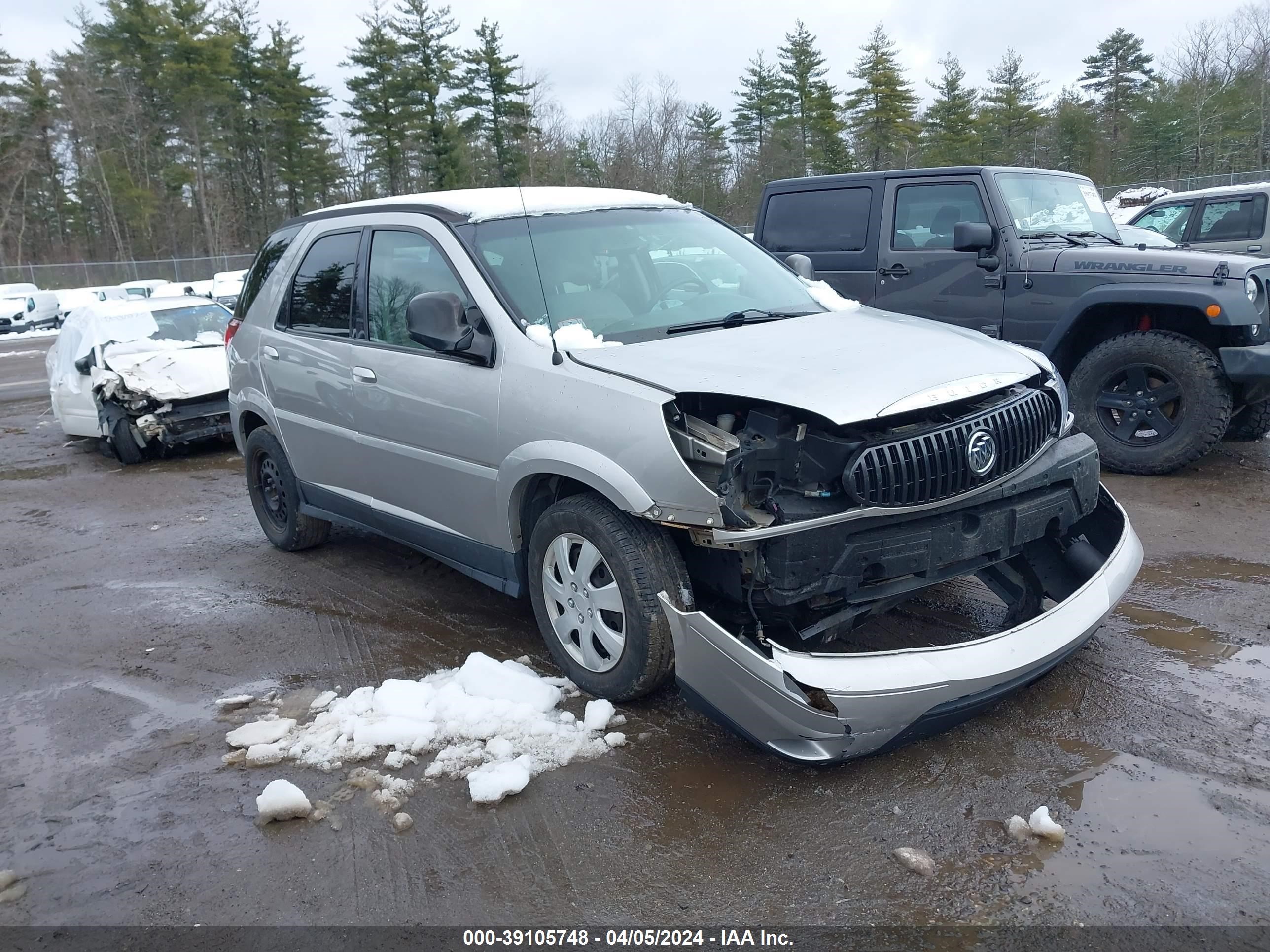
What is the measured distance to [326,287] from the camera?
5.30 m

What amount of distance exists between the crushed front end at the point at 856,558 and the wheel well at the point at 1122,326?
3611mm

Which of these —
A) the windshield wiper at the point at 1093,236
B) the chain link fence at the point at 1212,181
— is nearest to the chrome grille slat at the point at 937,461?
the windshield wiper at the point at 1093,236

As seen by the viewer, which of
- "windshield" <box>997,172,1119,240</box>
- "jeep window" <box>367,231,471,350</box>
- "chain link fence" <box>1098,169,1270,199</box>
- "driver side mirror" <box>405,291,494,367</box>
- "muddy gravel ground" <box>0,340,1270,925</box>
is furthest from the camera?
"chain link fence" <box>1098,169,1270,199</box>

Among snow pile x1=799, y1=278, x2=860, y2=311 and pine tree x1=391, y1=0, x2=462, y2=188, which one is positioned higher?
pine tree x1=391, y1=0, x2=462, y2=188

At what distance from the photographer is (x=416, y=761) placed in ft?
11.9

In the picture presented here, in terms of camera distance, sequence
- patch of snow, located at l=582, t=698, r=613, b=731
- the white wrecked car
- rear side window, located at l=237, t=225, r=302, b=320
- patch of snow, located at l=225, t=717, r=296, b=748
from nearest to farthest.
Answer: patch of snow, located at l=582, t=698, r=613, b=731
patch of snow, located at l=225, t=717, r=296, b=748
rear side window, located at l=237, t=225, r=302, b=320
the white wrecked car

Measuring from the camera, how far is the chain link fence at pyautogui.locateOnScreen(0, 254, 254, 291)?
136ft

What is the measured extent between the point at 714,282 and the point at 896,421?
1505mm

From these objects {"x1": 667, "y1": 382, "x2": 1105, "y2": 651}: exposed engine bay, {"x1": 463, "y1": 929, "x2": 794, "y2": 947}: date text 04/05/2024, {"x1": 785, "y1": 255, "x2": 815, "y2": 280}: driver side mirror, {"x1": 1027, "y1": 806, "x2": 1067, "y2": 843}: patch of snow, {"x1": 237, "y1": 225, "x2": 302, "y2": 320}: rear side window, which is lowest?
{"x1": 463, "y1": 929, "x2": 794, "y2": 947}: date text 04/05/2024

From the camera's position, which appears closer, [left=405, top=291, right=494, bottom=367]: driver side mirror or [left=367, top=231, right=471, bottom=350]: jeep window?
[left=405, top=291, right=494, bottom=367]: driver side mirror

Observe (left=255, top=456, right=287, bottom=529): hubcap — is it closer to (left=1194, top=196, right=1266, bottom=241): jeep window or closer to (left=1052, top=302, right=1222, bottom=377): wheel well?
(left=1052, top=302, right=1222, bottom=377): wheel well

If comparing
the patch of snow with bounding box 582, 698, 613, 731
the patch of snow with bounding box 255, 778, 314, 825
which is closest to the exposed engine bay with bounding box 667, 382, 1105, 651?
the patch of snow with bounding box 582, 698, 613, 731

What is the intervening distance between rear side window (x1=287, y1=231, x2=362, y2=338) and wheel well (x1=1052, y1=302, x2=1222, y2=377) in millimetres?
4861

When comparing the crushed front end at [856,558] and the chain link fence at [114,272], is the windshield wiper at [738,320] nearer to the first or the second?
the crushed front end at [856,558]
